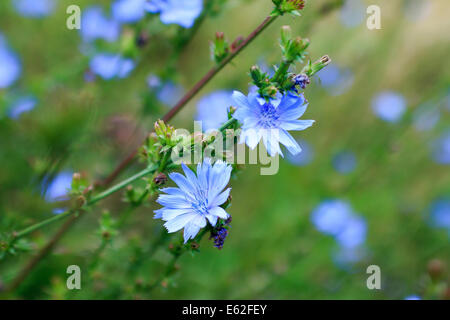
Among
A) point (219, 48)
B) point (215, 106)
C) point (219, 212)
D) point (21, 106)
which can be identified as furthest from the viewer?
point (215, 106)

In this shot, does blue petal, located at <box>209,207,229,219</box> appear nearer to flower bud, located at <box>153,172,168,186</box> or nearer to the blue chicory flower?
flower bud, located at <box>153,172,168,186</box>

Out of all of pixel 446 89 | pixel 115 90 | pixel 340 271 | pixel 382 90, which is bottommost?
pixel 340 271

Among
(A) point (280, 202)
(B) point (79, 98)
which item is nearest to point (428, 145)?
(A) point (280, 202)

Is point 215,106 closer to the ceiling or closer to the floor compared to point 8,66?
closer to the floor

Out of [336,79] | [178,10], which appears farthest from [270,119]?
[336,79]

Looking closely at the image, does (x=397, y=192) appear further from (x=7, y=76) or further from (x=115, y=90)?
(x=7, y=76)

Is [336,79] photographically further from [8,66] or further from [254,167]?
[8,66]
